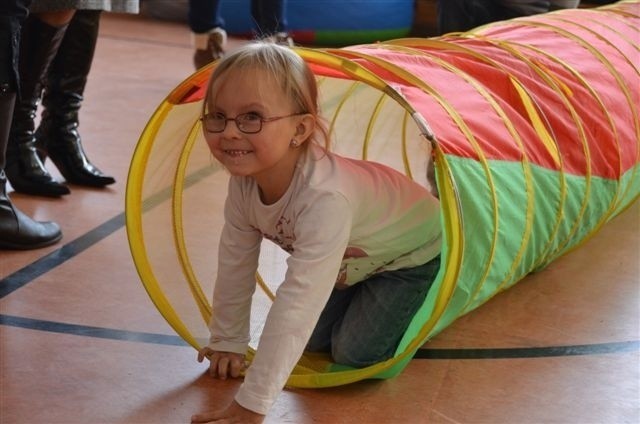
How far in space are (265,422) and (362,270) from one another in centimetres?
35

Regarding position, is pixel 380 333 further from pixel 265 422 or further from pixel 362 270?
pixel 265 422

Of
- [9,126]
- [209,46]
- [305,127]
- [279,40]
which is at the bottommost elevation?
[209,46]

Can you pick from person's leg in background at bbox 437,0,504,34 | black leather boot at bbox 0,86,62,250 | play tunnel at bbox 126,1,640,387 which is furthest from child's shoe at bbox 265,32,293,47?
person's leg in background at bbox 437,0,504,34

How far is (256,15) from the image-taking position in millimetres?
3936

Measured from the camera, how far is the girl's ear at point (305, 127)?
163 cm

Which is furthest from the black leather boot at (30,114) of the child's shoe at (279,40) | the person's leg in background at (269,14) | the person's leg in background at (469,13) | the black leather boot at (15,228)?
the person's leg in background at (469,13)

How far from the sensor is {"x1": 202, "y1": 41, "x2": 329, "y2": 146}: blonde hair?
157 cm

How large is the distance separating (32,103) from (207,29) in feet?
5.05

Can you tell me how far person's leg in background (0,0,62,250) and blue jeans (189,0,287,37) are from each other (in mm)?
1581

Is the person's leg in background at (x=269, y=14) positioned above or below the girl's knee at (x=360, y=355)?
above

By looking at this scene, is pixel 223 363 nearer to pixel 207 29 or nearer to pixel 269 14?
pixel 269 14

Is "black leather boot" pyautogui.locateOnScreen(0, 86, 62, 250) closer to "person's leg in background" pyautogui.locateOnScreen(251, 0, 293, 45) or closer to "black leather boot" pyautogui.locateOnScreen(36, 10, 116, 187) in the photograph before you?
"black leather boot" pyautogui.locateOnScreen(36, 10, 116, 187)

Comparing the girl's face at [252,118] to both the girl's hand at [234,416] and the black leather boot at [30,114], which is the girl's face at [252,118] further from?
the black leather boot at [30,114]

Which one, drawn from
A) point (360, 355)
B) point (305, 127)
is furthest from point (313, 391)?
point (305, 127)
